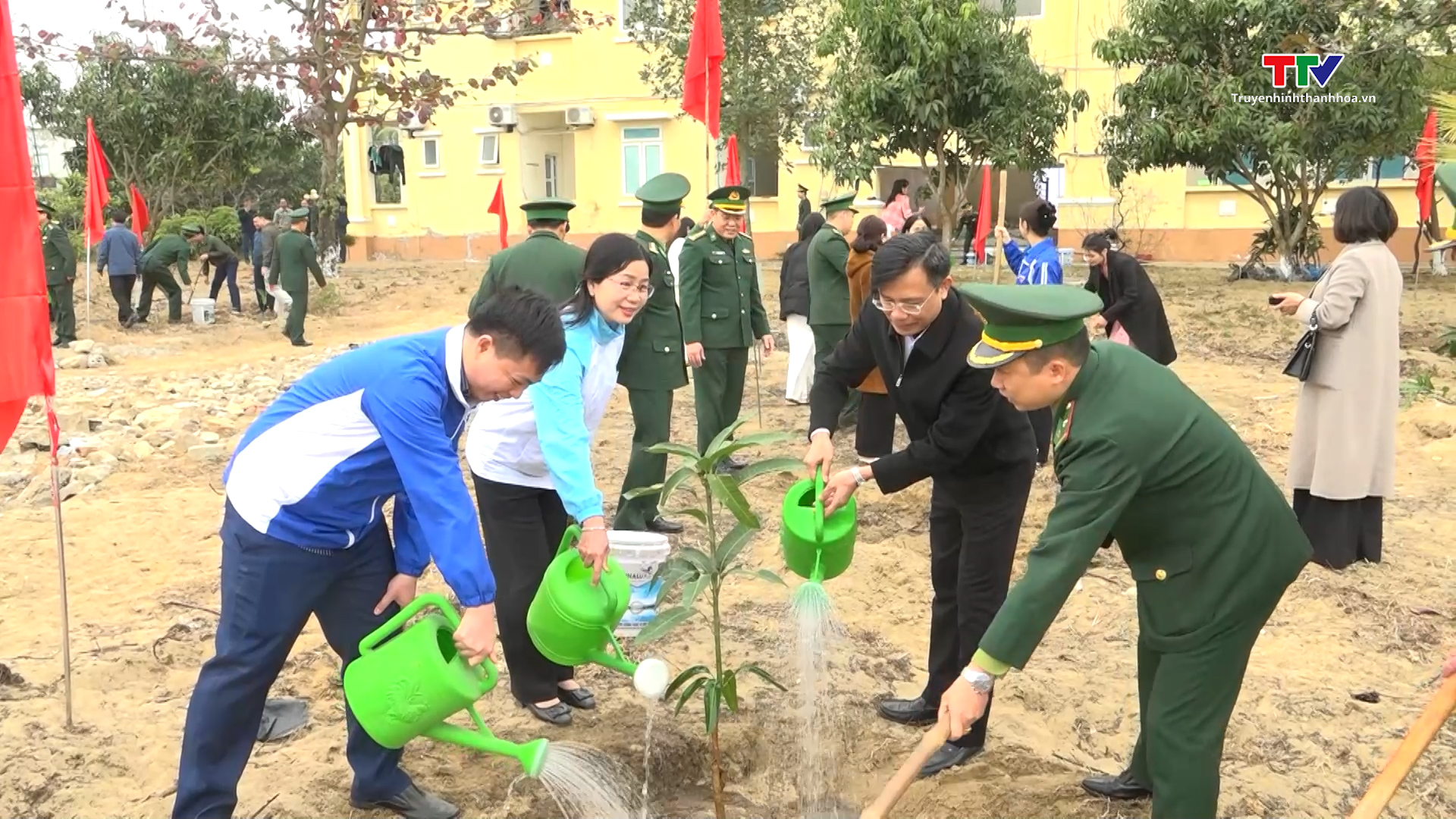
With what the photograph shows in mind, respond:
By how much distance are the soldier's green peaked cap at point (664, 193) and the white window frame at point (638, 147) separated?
15.8 metres

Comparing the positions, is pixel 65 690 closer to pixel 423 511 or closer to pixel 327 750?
pixel 327 750

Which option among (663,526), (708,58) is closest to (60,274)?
(708,58)

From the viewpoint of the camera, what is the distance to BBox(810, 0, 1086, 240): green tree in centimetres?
1216

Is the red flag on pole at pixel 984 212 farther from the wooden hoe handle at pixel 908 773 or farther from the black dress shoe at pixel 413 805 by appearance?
the wooden hoe handle at pixel 908 773

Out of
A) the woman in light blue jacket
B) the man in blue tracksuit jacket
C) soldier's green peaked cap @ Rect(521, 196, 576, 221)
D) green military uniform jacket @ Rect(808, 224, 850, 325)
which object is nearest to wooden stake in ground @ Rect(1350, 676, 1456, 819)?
the man in blue tracksuit jacket

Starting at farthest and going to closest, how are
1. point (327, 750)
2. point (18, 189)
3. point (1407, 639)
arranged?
point (1407, 639), point (327, 750), point (18, 189)

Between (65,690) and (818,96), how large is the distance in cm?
1505

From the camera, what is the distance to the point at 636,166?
21.5 m

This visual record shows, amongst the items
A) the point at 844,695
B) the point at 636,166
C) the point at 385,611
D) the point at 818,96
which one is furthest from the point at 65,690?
the point at 636,166

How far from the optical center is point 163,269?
12.7 meters

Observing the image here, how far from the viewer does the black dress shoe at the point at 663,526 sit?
5.45m

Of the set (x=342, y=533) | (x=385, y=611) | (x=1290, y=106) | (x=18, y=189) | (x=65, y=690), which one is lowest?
(x=65, y=690)

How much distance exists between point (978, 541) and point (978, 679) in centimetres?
90

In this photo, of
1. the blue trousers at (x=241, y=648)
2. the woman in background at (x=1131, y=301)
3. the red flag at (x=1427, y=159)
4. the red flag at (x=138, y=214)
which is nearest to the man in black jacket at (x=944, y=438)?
the blue trousers at (x=241, y=648)
